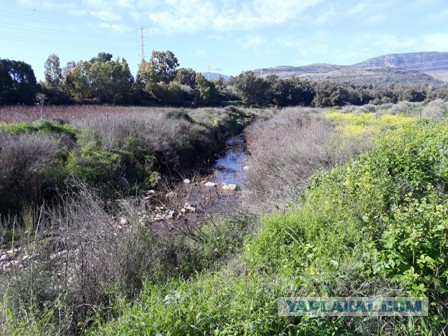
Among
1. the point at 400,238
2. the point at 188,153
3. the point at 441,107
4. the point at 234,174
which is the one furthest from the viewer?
the point at 441,107

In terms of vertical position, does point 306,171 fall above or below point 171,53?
below

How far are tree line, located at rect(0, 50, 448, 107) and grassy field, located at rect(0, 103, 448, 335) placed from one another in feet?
63.0

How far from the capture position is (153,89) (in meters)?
37.9

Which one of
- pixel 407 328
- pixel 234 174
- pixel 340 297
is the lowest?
pixel 234 174

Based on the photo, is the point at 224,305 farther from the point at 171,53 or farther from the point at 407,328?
the point at 171,53

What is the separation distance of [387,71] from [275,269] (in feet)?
409

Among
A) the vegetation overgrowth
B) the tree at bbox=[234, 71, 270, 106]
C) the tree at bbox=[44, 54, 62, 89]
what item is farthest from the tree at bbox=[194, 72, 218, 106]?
the vegetation overgrowth

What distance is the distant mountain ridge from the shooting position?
95.0 m

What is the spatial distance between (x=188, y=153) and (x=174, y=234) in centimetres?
1017

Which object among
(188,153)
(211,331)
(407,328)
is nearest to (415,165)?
(407,328)

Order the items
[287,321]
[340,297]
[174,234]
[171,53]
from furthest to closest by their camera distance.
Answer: [171,53]
[174,234]
[340,297]
[287,321]

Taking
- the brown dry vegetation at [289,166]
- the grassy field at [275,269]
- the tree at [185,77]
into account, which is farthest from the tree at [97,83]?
the grassy field at [275,269]

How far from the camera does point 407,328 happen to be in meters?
2.78

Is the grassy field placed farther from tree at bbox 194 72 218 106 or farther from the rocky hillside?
the rocky hillside
